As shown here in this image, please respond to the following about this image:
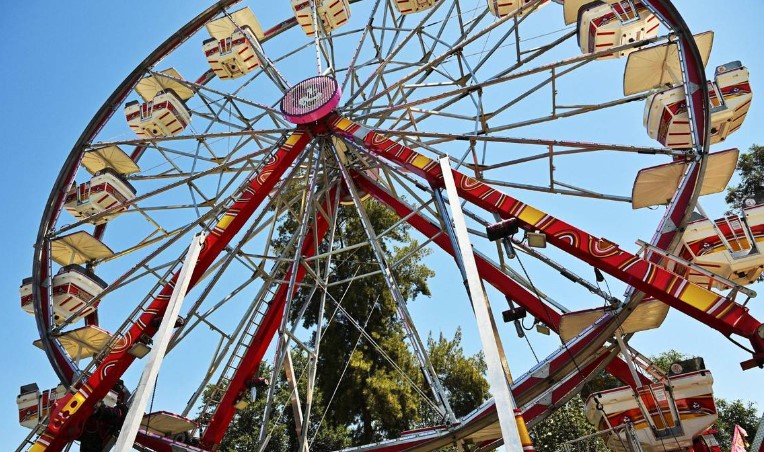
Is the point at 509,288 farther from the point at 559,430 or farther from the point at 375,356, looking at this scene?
the point at 559,430

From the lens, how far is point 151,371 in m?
5.93

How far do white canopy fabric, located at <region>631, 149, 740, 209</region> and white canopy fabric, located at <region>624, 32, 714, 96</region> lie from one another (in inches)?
63.4

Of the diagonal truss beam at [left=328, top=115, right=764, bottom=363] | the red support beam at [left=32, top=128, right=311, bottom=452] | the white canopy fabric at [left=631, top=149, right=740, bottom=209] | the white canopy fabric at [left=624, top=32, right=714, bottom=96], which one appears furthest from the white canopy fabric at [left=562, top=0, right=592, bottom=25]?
the red support beam at [left=32, top=128, right=311, bottom=452]

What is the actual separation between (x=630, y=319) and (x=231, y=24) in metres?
10.5

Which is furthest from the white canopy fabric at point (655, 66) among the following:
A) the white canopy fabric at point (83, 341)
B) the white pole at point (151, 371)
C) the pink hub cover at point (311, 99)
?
the white canopy fabric at point (83, 341)

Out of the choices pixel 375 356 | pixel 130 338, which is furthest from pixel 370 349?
pixel 130 338

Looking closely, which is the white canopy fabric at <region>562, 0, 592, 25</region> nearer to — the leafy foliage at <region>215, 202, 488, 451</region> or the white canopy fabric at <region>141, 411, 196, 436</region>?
the leafy foliage at <region>215, 202, 488, 451</region>

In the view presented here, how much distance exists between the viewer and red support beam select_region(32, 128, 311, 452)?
323 inches

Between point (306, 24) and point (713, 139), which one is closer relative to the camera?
point (713, 139)

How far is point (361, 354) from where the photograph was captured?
17281 millimetres

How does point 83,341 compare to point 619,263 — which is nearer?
point 619,263

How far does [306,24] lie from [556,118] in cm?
680

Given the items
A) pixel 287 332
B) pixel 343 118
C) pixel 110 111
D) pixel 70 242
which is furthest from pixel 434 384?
pixel 110 111

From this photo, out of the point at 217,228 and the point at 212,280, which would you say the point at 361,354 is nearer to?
the point at 212,280
